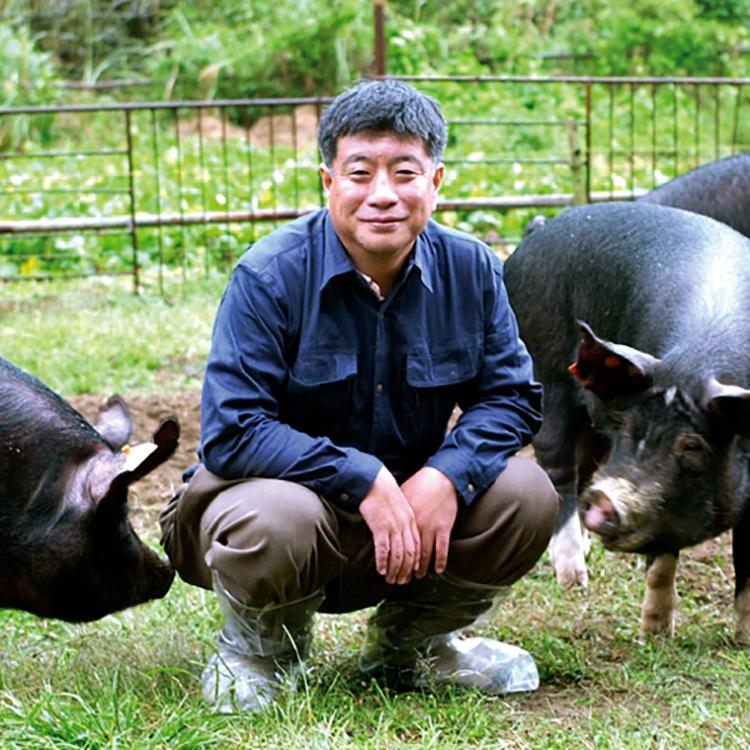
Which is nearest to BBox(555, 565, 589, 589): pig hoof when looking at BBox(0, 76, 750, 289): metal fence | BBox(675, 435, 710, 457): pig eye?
BBox(675, 435, 710, 457): pig eye

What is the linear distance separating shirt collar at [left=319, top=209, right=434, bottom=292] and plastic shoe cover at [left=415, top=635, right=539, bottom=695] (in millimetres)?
947

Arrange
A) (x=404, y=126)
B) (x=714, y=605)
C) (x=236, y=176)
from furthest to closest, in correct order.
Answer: (x=236, y=176), (x=714, y=605), (x=404, y=126)

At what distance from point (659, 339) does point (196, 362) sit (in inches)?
149

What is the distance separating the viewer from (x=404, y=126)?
356 centimetres

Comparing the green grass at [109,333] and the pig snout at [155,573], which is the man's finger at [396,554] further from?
the green grass at [109,333]

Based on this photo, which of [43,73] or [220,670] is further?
[43,73]

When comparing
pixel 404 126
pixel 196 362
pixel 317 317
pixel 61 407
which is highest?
pixel 404 126

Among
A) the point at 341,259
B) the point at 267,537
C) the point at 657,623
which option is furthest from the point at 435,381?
the point at 657,623

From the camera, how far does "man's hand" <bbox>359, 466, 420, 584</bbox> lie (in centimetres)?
352

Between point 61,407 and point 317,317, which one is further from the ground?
point 317,317

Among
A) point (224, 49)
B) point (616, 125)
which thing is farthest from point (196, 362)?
point (224, 49)

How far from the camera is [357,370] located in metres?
3.71

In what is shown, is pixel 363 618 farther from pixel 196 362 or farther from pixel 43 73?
pixel 43 73

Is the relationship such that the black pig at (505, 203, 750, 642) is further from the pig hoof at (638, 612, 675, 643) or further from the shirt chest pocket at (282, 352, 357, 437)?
the shirt chest pocket at (282, 352, 357, 437)
